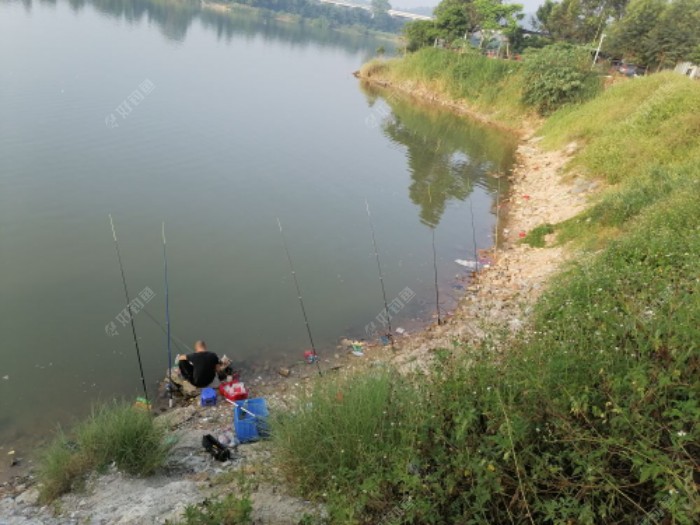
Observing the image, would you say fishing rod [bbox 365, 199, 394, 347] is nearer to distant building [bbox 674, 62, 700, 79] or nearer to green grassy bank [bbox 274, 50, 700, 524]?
green grassy bank [bbox 274, 50, 700, 524]

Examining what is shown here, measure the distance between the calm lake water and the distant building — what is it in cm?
1329

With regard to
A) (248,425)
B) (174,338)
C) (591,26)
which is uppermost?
(591,26)

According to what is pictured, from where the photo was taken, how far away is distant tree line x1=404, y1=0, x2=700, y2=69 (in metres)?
30.8

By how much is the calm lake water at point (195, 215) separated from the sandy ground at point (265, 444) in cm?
71

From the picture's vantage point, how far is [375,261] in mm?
11359

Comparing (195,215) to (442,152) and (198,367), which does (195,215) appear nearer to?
(198,367)

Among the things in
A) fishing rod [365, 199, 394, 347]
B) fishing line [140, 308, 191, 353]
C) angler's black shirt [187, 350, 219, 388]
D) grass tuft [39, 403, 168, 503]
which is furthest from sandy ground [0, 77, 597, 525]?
fishing line [140, 308, 191, 353]

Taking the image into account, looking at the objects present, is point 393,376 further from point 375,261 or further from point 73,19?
point 73,19

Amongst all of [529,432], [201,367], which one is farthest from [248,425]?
[529,432]

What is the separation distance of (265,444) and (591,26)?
46489 millimetres

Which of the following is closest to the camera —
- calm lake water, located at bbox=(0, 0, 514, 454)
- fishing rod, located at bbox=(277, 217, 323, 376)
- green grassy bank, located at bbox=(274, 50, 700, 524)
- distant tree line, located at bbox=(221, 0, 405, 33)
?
green grassy bank, located at bbox=(274, 50, 700, 524)

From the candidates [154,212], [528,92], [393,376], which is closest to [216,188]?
[154,212]

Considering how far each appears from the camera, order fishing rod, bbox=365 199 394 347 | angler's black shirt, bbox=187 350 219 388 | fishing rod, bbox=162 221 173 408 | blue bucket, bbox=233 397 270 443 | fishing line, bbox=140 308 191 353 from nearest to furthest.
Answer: blue bucket, bbox=233 397 270 443 < angler's black shirt, bbox=187 350 219 388 < fishing rod, bbox=162 221 173 408 < fishing line, bbox=140 308 191 353 < fishing rod, bbox=365 199 394 347

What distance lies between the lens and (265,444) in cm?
449
